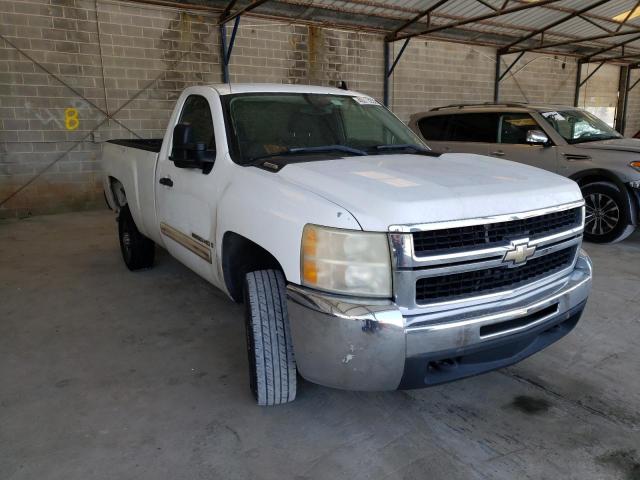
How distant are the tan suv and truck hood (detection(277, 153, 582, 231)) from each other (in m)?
3.90

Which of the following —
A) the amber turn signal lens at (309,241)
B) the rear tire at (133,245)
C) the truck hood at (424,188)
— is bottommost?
the rear tire at (133,245)

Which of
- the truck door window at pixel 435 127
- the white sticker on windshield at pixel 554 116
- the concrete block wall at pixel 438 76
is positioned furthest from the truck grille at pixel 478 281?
the concrete block wall at pixel 438 76

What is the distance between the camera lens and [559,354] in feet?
10.7

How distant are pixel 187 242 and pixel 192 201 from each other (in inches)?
13.1

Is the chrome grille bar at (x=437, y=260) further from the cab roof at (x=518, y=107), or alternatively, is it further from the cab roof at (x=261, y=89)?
the cab roof at (x=518, y=107)

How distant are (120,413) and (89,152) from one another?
24.3ft

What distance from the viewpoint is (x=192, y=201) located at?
3.28 meters

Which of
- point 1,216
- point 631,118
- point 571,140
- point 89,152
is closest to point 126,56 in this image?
point 89,152

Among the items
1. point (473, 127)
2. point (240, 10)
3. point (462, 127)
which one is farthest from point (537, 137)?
point (240, 10)

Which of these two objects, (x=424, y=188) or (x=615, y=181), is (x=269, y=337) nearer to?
(x=424, y=188)

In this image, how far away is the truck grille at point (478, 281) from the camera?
2133 millimetres

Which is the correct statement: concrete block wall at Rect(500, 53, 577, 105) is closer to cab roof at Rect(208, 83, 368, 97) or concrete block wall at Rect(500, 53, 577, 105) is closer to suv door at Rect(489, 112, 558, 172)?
suv door at Rect(489, 112, 558, 172)

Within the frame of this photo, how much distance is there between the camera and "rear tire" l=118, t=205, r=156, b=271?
4988 millimetres

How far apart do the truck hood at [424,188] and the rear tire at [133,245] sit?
9.71ft
